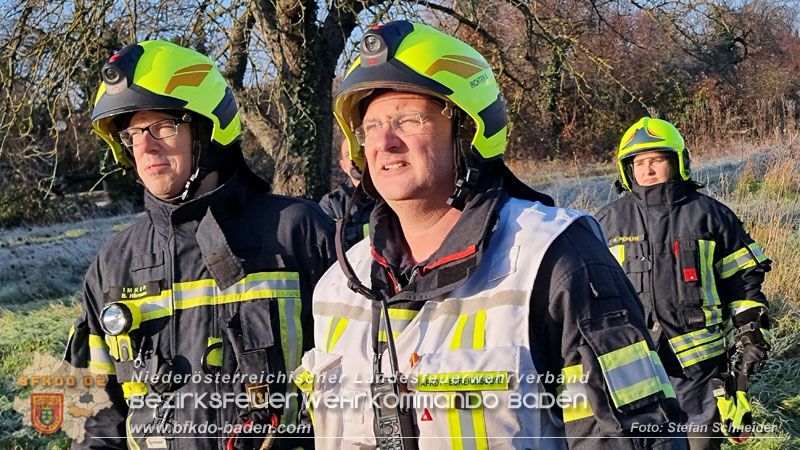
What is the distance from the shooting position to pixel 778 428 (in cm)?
598

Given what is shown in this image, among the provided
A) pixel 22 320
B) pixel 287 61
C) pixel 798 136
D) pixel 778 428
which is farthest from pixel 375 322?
pixel 798 136

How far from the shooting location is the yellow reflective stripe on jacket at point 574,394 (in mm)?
1766

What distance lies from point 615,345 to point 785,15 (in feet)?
110

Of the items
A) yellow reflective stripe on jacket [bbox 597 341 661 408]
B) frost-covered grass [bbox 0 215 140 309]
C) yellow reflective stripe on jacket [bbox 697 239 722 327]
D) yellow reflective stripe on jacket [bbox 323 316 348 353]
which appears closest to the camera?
yellow reflective stripe on jacket [bbox 597 341 661 408]

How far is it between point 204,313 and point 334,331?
0.74 meters

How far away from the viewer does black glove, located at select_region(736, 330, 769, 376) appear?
503 centimetres

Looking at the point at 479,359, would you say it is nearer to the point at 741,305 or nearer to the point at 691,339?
the point at 691,339

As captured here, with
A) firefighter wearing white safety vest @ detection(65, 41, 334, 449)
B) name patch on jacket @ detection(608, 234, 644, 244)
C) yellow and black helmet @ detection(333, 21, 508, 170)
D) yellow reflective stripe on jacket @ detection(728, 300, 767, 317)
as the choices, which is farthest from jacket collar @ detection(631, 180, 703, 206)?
yellow and black helmet @ detection(333, 21, 508, 170)

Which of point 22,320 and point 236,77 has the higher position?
point 236,77

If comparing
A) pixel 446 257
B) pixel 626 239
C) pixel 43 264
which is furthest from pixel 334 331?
pixel 43 264

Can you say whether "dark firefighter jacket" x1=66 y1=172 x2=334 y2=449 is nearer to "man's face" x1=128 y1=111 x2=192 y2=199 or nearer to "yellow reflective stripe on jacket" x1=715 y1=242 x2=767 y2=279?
"man's face" x1=128 y1=111 x2=192 y2=199

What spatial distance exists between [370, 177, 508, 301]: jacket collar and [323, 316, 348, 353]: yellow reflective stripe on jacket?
0.49 feet

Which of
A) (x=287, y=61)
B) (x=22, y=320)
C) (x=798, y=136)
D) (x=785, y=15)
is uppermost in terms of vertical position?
(x=785, y=15)

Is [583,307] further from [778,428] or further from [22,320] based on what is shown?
[22,320]
